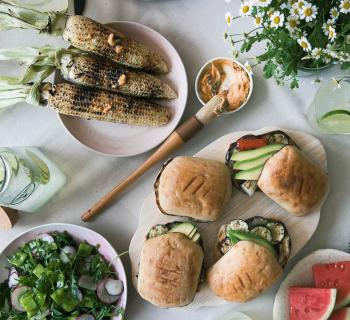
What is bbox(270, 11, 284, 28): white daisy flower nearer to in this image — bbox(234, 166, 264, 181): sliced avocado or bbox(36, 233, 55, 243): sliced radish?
bbox(234, 166, 264, 181): sliced avocado

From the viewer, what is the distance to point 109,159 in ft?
6.28

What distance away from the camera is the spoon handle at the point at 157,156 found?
1.79m

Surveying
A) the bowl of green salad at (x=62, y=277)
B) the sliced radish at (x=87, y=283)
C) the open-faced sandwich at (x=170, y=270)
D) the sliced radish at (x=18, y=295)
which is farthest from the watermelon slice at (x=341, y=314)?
the sliced radish at (x=18, y=295)

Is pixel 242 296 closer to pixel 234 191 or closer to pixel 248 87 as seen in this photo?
pixel 234 191

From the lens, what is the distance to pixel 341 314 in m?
1.69

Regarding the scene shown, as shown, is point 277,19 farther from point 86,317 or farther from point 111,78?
point 86,317

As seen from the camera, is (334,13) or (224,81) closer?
(334,13)

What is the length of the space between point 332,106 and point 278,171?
0.29m

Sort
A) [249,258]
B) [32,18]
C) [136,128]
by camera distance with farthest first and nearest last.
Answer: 1. [136,128]
2. [32,18]
3. [249,258]

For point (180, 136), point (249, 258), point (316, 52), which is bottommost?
point (249, 258)

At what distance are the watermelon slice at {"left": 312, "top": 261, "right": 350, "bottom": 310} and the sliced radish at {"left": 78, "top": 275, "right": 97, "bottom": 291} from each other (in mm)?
744

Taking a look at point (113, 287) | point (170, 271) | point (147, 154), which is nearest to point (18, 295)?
point (113, 287)

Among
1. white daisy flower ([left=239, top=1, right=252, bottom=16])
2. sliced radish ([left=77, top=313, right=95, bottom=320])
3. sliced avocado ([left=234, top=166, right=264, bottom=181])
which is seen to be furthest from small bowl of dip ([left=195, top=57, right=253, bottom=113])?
sliced radish ([left=77, top=313, right=95, bottom=320])

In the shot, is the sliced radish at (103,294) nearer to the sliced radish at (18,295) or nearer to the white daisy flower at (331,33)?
the sliced radish at (18,295)
